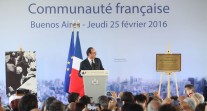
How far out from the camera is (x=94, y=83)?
7.53 metres

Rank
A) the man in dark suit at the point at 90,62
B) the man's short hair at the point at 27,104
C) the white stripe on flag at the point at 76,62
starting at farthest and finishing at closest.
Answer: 1. the white stripe on flag at the point at 76,62
2. the man in dark suit at the point at 90,62
3. the man's short hair at the point at 27,104

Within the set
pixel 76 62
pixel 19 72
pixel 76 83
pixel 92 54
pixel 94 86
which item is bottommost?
pixel 76 83

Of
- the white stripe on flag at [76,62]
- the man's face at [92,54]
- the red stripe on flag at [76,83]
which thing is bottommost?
the red stripe on flag at [76,83]

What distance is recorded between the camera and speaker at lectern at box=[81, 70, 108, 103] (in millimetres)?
7484

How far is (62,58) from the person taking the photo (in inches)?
416

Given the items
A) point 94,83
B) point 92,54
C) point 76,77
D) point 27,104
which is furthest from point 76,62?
point 27,104

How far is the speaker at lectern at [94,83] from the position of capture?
295 inches

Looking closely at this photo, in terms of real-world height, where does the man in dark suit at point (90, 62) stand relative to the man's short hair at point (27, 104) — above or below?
above

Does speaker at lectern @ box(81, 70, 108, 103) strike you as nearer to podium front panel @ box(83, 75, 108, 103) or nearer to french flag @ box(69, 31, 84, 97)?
podium front panel @ box(83, 75, 108, 103)

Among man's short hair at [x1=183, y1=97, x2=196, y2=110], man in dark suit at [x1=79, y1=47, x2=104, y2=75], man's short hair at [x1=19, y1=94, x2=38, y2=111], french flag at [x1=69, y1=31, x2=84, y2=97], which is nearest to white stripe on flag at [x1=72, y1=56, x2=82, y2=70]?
french flag at [x1=69, y1=31, x2=84, y2=97]

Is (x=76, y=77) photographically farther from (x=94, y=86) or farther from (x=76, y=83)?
(x=94, y=86)

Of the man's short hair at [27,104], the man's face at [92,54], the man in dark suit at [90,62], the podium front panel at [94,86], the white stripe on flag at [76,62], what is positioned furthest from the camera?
the white stripe on flag at [76,62]

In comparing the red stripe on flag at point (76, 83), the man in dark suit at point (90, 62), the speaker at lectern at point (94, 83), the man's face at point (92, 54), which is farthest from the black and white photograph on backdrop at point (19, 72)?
the speaker at lectern at point (94, 83)

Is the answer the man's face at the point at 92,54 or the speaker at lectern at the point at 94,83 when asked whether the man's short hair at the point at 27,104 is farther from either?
the man's face at the point at 92,54
